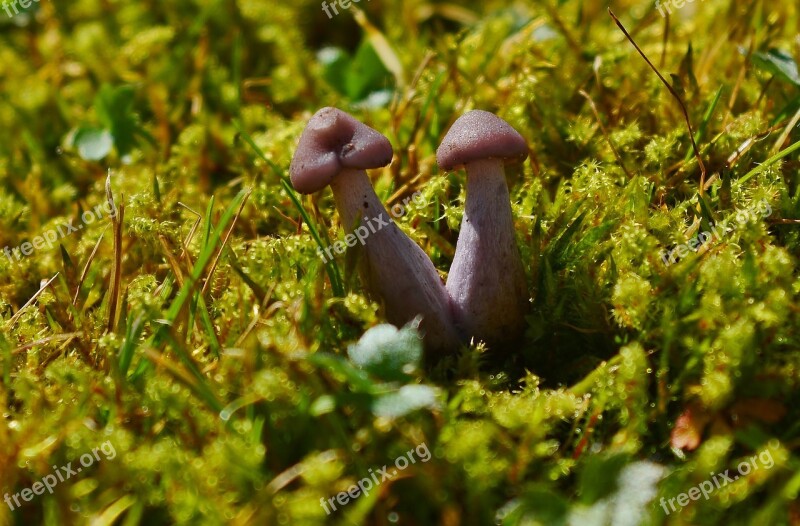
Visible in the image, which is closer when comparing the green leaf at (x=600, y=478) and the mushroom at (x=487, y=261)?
the green leaf at (x=600, y=478)

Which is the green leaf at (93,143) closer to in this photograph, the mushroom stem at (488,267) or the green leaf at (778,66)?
the mushroom stem at (488,267)

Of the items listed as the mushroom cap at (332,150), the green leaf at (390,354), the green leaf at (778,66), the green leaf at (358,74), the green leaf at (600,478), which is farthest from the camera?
the green leaf at (358,74)

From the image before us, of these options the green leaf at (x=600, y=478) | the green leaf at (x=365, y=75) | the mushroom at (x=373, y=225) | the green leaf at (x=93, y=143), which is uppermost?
the green leaf at (x=93, y=143)

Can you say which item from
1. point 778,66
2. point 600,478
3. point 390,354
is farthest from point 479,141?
point 778,66

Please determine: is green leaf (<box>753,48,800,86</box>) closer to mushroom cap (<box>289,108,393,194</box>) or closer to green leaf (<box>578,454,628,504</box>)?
mushroom cap (<box>289,108,393,194</box>)

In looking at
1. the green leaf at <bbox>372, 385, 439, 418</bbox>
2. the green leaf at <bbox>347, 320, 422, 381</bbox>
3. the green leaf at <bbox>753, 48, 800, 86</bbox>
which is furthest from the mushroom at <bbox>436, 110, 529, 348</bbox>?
the green leaf at <bbox>753, 48, 800, 86</bbox>

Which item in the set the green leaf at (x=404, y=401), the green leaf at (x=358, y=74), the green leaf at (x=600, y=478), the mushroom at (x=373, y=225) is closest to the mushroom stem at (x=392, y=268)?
the mushroom at (x=373, y=225)

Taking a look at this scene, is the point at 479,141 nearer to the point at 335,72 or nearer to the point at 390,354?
the point at 390,354
